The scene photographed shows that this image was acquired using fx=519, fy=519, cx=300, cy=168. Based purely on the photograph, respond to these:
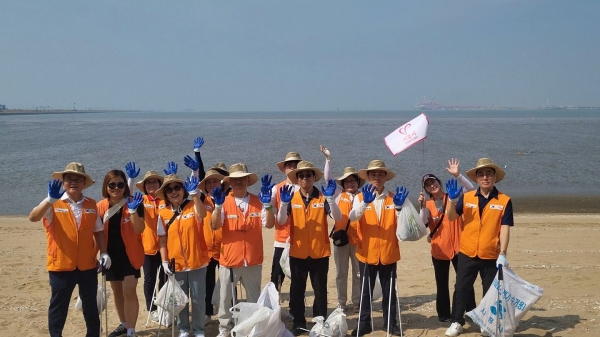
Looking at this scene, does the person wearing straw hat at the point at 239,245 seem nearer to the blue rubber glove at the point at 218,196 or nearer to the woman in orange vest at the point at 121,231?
the blue rubber glove at the point at 218,196

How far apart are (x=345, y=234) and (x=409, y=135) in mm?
1851

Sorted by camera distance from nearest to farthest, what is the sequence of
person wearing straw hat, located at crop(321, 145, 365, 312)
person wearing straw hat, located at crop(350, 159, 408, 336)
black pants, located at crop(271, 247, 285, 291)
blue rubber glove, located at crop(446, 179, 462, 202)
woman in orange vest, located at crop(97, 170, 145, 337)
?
woman in orange vest, located at crop(97, 170, 145, 337)
blue rubber glove, located at crop(446, 179, 462, 202)
person wearing straw hat, located at crop(350, 159, 408, 336)
person wearing straw hat, located at crop(321, 145, 365, 312)
black pants, located at crop(271, 247, 285, 291)

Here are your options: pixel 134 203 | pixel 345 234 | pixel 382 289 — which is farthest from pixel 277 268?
pixel 134 203

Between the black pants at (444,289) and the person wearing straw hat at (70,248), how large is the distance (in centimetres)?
389

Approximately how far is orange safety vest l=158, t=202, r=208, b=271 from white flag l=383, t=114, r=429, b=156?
3.12 meters

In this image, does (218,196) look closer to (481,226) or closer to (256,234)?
(256,234)

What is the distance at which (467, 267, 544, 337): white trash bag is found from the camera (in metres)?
5.68

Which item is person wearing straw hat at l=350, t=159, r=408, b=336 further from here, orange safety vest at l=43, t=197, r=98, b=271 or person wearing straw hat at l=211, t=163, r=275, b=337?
orange safety vest at l=43, t=197, r=98, b=271

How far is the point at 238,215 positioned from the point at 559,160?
101 ft

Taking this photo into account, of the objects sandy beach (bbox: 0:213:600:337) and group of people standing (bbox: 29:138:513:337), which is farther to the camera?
sandy beach (bbox: 0:213:600:337)

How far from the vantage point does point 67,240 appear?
5215 millimetres

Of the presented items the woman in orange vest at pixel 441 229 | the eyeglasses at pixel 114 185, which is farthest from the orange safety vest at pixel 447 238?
the eyeglasses at pixel 114 185

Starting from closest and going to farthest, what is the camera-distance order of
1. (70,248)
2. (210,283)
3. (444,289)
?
(70,248) → (444,289) → (210,283)

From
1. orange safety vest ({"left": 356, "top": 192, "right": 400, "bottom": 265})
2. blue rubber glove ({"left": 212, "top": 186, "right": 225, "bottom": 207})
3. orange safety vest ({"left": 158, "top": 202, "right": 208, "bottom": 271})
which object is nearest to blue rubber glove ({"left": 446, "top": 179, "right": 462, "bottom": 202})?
orange safety vest ({"left": 356, "top": 192, "right": 400, "bottom": 265})
